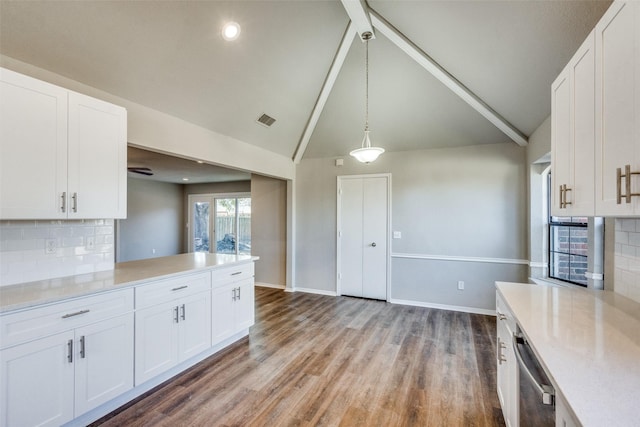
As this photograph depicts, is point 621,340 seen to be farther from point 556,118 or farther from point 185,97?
point 185,97

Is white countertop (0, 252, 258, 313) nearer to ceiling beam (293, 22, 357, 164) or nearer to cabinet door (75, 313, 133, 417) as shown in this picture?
cabinet door (75, 313, 133, 417)

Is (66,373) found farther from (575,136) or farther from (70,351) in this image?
(575,136)

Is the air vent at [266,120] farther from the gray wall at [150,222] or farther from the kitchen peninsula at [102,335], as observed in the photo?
the gray wall at [150,222]

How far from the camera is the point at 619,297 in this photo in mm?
1836

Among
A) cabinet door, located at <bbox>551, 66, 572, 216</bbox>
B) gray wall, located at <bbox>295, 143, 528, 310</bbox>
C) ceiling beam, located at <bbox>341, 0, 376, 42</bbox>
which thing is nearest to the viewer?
cabinet door, located at <bbox>551, 66, 572, 216</bbox>

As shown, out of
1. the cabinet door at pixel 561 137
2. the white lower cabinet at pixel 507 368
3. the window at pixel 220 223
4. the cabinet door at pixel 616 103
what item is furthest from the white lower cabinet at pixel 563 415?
the window at pixel 220 223

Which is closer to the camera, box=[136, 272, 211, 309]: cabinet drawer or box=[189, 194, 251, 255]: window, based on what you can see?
box=[136, 272, 211, 309]: cabinet drawer

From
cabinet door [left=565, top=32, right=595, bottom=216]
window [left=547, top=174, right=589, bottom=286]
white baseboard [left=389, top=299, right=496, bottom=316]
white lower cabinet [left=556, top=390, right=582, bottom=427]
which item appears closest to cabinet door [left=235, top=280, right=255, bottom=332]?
white baseboard [left=389, top=299, right=496, bottom=316]

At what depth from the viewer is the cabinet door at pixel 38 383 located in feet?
5.21

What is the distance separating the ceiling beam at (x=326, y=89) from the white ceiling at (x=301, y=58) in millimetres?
80

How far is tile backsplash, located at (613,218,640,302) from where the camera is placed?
1.72 metres

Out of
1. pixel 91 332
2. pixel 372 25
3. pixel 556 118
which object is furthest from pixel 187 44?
pixel 556 118

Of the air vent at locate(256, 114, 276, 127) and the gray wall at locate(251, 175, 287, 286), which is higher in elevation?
the air vent at locate(256, 114, 276, 127)

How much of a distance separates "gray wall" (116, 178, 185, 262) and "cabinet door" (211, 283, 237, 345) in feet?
18.4
